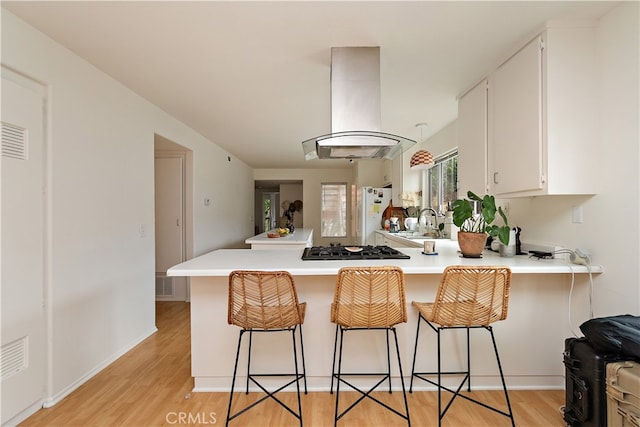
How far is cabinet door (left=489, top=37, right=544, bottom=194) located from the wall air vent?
3105mm

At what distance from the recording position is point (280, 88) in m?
2.93

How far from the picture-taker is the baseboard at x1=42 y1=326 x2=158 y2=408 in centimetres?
206

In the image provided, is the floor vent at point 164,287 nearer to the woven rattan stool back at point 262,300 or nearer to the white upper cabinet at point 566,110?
the woven rattan stool back at point 262,300

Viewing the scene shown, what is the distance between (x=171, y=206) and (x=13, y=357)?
2.73m

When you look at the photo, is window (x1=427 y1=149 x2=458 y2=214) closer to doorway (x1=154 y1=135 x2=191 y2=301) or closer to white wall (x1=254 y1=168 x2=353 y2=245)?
white wall (x1=254 y1=168 x2=353 y2=245)

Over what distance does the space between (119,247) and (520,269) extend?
3014 mm

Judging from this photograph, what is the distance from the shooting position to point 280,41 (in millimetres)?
2123

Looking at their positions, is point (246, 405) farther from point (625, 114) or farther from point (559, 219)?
point (625, 114)

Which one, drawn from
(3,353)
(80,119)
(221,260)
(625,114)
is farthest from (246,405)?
(625,114)

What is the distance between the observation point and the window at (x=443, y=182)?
4.51 meters

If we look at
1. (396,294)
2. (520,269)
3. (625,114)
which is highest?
(625,114)

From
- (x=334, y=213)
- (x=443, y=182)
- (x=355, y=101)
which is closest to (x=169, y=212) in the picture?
(x=355, y=101)

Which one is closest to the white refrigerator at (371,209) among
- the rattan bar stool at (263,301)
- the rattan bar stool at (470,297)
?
the rattan bar stool at (470,297)

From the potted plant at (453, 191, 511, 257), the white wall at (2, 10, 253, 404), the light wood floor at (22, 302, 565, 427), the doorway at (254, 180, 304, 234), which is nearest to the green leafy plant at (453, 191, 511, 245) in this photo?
the potted plant at (453, 191, 511, 257)
